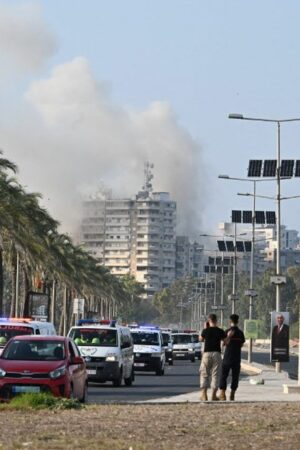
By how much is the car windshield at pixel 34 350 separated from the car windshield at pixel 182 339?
199ft

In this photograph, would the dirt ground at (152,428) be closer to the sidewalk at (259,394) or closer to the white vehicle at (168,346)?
the sidewalk at (259,394)

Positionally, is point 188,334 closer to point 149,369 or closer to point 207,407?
point 149,369

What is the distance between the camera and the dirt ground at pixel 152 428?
65.5ft

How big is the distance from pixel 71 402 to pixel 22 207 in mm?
40243

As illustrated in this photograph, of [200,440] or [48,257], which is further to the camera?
[48,257]

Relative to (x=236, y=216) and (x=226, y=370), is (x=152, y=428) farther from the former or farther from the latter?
(x=236, y=216)

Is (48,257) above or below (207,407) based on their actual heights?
above

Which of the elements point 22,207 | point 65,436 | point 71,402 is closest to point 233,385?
point 71,402

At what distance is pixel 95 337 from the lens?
155 feet

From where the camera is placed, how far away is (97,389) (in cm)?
4516

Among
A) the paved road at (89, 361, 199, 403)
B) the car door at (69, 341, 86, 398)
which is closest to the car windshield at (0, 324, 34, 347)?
the paved road at (89, 361, 199, 403)

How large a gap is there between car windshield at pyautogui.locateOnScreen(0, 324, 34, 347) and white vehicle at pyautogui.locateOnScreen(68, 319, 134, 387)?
6448 millimetres

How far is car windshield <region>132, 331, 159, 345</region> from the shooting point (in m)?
63.6

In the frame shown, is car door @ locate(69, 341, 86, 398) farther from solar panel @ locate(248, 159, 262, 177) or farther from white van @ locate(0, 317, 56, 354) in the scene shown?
solar panel @ locate(248, 159, 262, 177)
